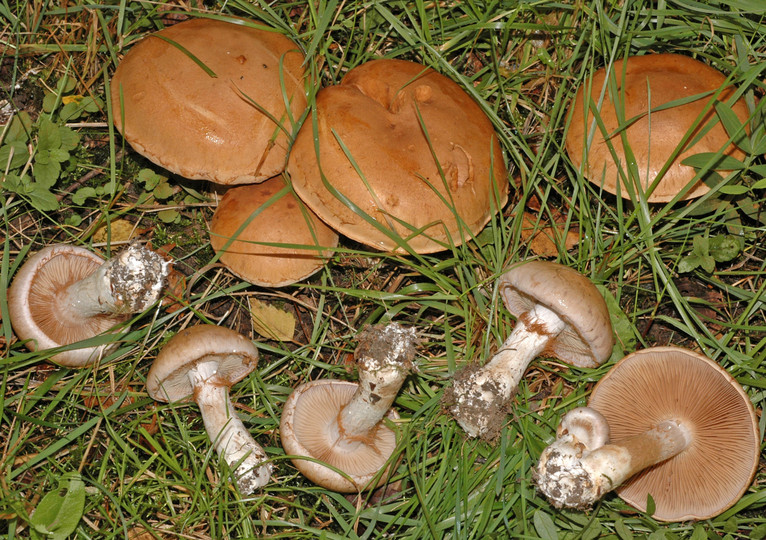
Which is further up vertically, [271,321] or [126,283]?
[126,283]

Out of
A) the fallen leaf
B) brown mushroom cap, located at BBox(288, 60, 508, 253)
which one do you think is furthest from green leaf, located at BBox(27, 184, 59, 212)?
brown mushroom cap, located at BBox(288, 60, 508, 253)

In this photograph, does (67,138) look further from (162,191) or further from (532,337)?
(532,337)

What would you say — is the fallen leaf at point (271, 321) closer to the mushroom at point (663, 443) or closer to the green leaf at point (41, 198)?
the green leaf at point (41, 198)

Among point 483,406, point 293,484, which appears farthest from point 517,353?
point 293,484

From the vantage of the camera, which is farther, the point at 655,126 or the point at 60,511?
the point at 655,126

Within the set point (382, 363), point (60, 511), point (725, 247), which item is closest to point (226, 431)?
point (60, 511)

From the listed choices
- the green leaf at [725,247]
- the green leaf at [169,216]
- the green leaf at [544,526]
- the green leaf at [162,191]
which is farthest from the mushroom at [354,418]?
the green leaf at [725,247]
